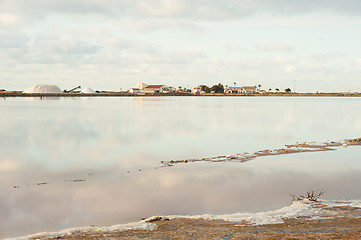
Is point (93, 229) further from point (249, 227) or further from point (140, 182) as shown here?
point (140, 182)

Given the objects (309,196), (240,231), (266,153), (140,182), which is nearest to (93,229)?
(240,231)

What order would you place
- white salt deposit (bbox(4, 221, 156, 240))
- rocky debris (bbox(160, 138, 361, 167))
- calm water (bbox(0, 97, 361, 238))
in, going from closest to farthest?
white salt deposit (bbox(4, 221, 156, 240)), calm water (bbox(0, 97, 361, 238)), rocky debris (bbox(160, 138, 361, 167))

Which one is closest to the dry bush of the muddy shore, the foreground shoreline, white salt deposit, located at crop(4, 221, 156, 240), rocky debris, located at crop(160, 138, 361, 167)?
the foreground shoreline

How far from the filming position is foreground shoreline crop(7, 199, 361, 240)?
9.48 metres

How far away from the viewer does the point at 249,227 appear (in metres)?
10.5

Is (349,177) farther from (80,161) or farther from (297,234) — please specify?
(80,161)

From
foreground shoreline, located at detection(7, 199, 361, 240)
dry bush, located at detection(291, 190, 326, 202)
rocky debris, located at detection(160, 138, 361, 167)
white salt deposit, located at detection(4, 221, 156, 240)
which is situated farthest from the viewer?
rocky debris, located at detection(160, 138, 361, 167)

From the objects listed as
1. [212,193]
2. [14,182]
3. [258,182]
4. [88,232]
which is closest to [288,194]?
[258,182]

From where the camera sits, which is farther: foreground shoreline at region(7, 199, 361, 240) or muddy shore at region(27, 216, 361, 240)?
foreground shoreline at region(7, 199, 361, 240)

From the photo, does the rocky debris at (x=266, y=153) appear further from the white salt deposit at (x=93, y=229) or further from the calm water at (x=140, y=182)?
the white salt deposit at (x=93, y=229)

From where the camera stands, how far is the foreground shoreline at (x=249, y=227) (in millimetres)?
9477

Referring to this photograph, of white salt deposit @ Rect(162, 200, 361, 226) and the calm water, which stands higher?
white salt deposit @ Rect(162, 200, 361, 226)

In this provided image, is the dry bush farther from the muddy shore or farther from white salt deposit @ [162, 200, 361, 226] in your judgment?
the muddy shore

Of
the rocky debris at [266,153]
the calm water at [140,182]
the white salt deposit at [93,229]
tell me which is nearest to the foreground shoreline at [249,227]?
the white salt deposit at [93,229]
